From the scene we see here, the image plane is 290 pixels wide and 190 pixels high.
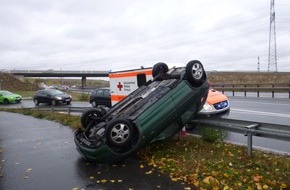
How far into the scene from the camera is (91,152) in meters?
6.98

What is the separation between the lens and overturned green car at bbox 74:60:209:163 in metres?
6.83

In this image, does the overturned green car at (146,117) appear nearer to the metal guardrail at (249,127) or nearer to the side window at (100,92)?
the metal guardrail at (249,127)

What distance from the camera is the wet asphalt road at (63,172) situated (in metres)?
5.92

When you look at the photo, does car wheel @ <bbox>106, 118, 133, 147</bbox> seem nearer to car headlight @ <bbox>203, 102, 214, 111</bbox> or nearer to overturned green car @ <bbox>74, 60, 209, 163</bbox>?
overturned green car @ <bbox>74, 60, 209, 163</bbox>

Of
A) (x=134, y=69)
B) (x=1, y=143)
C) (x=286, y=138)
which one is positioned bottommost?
(x=1, y=143)

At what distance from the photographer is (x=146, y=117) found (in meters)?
6.97

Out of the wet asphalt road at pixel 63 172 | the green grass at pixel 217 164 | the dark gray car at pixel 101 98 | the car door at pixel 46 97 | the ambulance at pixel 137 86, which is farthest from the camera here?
the car door at pixel 46 97

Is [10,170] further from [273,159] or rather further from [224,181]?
[273,159]

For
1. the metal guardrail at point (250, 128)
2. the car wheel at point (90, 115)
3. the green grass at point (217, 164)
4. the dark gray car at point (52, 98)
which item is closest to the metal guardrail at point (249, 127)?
the metal guardrail at point (250, 128)

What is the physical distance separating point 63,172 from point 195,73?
3.71 m

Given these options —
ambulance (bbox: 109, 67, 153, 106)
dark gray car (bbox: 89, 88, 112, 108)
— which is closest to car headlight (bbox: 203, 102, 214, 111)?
ambulance (bbox: 109, 67, 153, 106)

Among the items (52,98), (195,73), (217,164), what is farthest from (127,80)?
(52,98)

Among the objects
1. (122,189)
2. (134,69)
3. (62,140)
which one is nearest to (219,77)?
(134,69)

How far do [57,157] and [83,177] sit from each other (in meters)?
2.06
